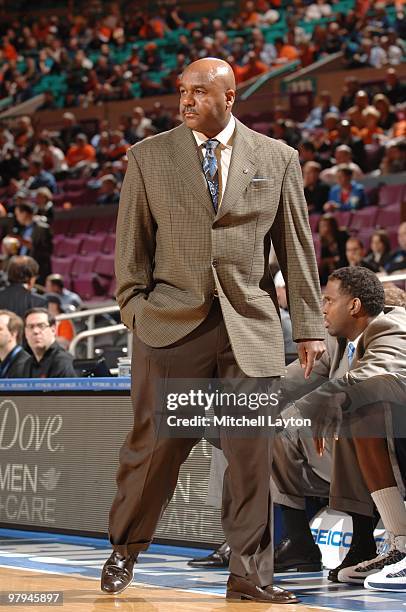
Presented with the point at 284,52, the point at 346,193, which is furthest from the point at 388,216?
the point at 284,52

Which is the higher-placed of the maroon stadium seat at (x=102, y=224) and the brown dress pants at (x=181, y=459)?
the maroon stadium seat at (x=102, y=224)

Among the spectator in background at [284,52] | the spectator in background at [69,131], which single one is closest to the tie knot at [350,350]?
the spectator in background at [69,131]

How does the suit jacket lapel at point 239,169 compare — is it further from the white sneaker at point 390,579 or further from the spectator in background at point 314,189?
the spectator in background at point 314,189

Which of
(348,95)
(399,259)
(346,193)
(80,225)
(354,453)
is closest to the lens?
(354,453)

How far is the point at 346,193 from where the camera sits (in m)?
11.2

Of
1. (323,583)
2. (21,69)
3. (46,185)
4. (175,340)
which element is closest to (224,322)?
(175,340)

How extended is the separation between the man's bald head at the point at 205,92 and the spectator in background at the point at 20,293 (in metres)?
4.51

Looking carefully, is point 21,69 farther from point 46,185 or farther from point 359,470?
point 359,470

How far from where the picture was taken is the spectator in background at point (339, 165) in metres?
11.6

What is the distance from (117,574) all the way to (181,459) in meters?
0.40

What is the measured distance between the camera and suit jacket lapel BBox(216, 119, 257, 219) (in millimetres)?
3412

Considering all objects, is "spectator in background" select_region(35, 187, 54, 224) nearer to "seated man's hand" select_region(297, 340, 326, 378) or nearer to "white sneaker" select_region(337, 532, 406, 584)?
"white sneaker" select_region(337, 532, 406, 584)

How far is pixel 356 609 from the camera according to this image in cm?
338

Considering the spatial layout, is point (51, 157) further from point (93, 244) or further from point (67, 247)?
point (93, 244)
